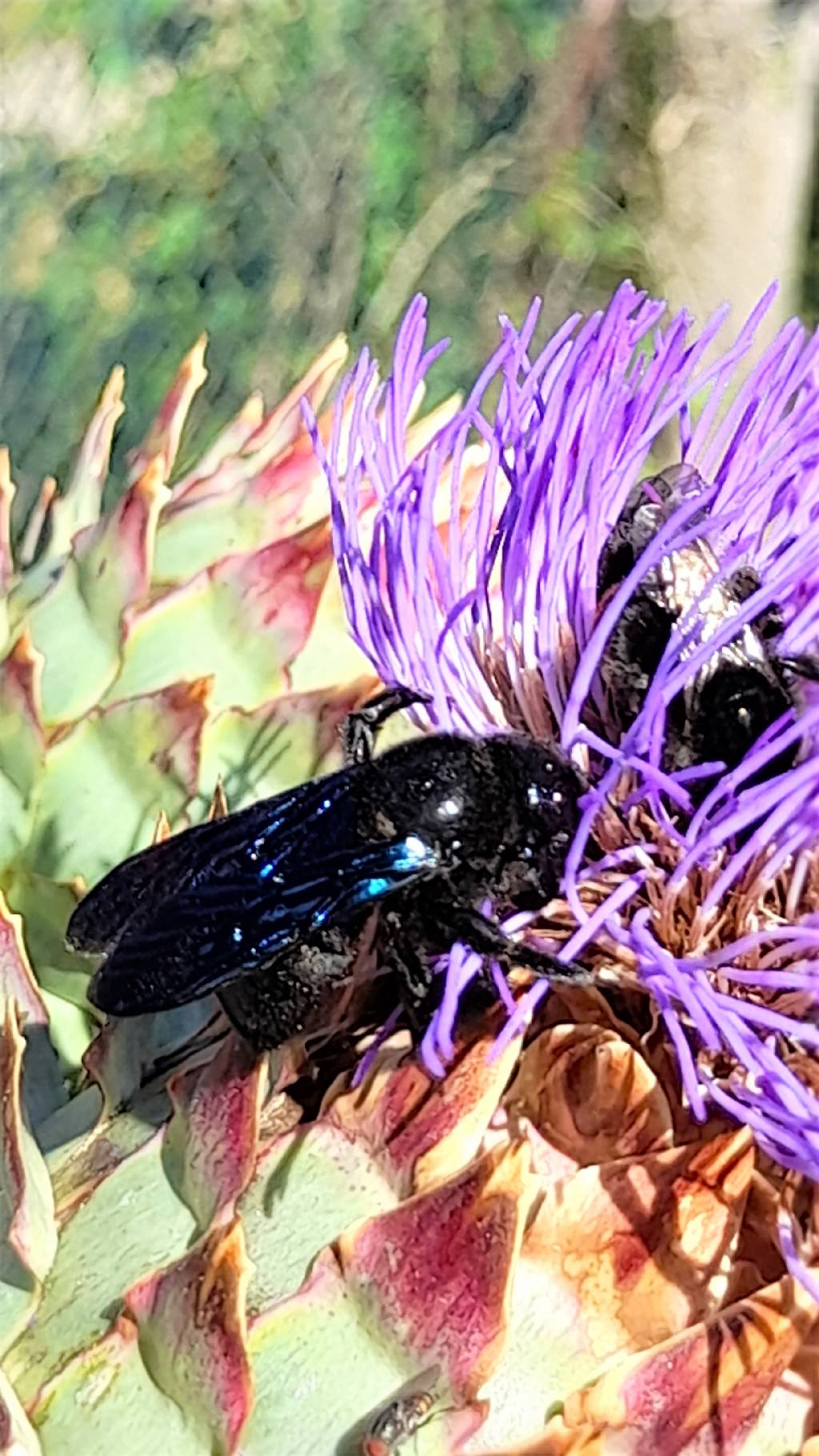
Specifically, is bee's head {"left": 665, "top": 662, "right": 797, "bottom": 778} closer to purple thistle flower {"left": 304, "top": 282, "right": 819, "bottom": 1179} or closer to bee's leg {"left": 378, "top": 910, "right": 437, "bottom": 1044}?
purple thistle flower {"left": 304, "top": 282, "right": 819, "bottom": 1179}

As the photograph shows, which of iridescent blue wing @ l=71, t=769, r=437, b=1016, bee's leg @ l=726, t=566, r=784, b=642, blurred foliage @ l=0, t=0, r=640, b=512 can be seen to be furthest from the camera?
blurred foliage @ l=0, t=0, r=640, b=512

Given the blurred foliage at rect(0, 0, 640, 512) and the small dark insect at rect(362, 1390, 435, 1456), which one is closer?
Answer: the small dark insect at rect(362, 1390, 435, 1456)

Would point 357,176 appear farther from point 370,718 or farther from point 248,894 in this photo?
point 248,894

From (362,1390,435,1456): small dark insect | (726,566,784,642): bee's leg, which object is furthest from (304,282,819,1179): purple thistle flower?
(362,1390,435,1456): small dark insect

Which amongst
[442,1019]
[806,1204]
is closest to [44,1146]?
[442,1019]

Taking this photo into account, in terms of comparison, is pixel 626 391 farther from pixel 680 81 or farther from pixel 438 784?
pixel 680 81

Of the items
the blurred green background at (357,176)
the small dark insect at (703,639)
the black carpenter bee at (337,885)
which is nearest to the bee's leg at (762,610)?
the small dark insect at (703,639)
